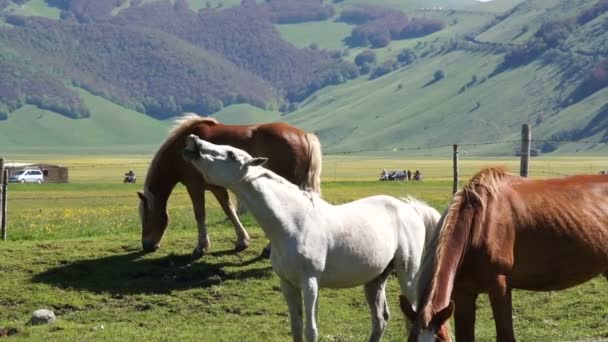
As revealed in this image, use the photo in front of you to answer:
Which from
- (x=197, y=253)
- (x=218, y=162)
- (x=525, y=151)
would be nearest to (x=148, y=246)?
(x=197, y=253)

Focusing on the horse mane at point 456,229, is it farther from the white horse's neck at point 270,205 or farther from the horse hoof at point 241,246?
the horse hoof at point 241,246

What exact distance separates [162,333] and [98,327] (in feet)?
3.13

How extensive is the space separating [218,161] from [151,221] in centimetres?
689

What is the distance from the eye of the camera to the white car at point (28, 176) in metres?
76.5

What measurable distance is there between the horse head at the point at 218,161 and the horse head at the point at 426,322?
3.56 metres

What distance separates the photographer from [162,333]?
13078 millimetres

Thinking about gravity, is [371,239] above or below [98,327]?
above

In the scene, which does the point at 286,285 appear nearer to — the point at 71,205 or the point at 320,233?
the point at 320,233

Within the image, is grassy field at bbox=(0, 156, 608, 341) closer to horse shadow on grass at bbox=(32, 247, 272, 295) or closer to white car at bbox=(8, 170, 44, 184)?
horse shadow on grass at bbox=(32, 247, 272, 295)

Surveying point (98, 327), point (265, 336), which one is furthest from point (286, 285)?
point (98, 327)

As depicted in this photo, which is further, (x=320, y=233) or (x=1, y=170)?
(x=1, y=170)

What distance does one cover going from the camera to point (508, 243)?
9016 mm

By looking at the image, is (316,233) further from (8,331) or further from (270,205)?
(8,331)

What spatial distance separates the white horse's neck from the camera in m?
10.8
